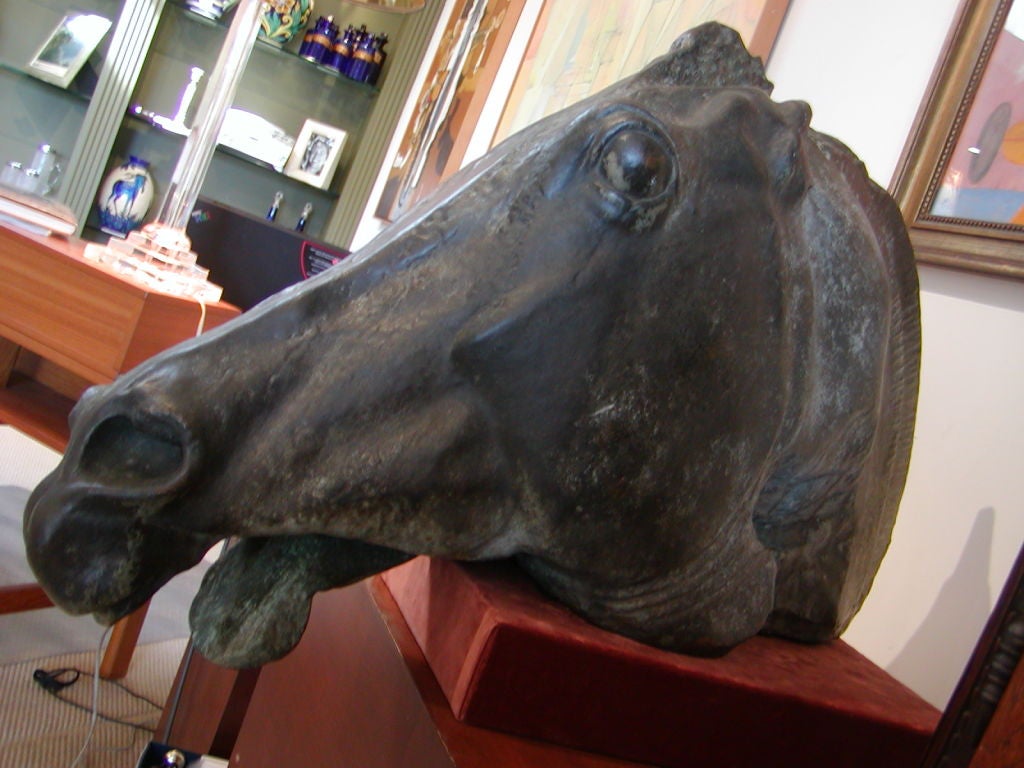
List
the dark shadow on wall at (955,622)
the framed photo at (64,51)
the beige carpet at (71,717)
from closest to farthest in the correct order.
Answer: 1. the dark shadow on wall at (955,622)
2. the beige carpet at (71,717)
3. the framed photo at (64,51)

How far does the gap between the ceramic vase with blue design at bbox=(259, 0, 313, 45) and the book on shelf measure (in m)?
1.76

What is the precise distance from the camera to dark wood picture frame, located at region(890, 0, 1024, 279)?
0.78 m

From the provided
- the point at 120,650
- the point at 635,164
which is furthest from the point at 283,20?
the point at 635,164

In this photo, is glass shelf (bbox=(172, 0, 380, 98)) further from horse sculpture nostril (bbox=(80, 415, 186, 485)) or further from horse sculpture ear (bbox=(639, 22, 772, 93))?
horse sculpture nostril (bbox=(80, 415, 186, 485))

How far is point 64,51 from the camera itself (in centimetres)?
324

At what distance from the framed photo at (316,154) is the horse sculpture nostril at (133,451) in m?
3.41

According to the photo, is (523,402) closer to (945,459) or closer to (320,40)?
(945,459)

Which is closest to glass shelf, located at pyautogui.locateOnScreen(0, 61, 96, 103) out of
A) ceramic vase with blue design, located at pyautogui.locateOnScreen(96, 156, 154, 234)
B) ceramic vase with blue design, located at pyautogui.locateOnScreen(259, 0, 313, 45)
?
ceramic vase with blue design, located at pyautogui.locateOnScreen(96, 156, 154, 234)

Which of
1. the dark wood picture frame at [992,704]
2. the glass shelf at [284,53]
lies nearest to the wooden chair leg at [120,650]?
the dark wood picture frame at [992,704]

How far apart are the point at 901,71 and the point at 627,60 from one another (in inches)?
27.7

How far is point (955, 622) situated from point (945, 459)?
0.44 ft

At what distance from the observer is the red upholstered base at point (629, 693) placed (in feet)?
1.56

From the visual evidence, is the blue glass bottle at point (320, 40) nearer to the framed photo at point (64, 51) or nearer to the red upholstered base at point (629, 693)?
the framed photo at point (64, 51)

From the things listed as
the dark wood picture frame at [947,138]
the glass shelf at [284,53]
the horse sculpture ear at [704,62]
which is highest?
the glass shelf at [284,53]
